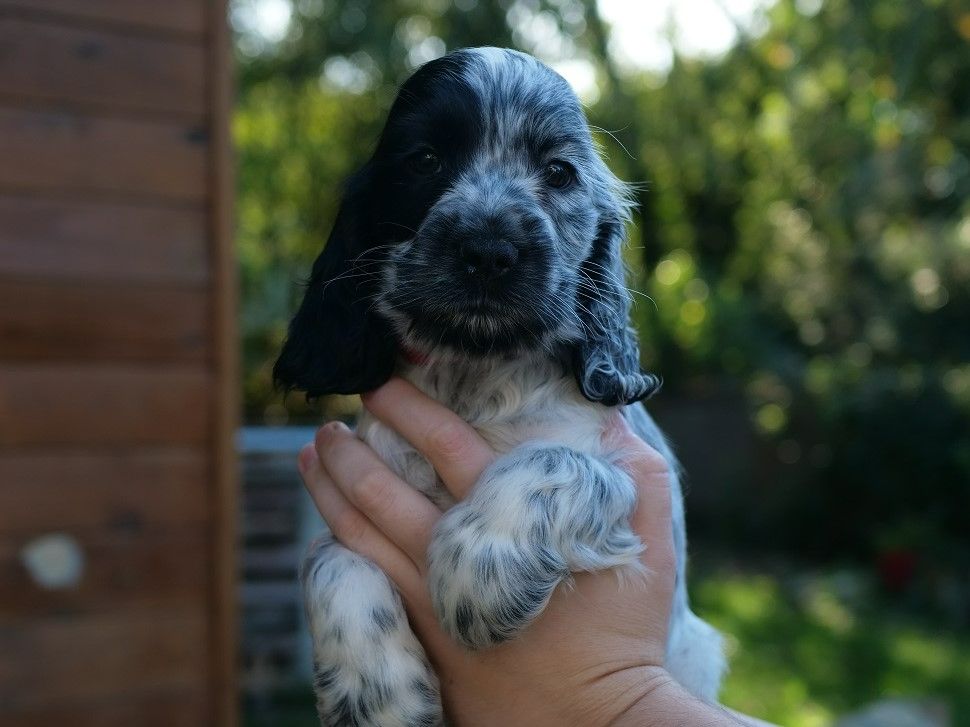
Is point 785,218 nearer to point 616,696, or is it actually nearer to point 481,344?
point 481,344

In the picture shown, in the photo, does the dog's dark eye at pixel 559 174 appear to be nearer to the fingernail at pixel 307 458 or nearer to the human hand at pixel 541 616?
the human hand at pixel 541 616

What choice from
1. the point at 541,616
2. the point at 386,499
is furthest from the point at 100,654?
the point at 541,616

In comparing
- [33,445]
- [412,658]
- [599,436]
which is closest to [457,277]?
[599,436]

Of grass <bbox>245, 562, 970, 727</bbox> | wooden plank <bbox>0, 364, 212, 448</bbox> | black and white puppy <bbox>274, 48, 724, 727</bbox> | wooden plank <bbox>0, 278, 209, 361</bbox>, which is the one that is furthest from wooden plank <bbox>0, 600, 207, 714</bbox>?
black and white puppy <bbox>274, 48, 724, 727</bbox>

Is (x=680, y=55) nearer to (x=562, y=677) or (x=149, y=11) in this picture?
(x=149, y=11)

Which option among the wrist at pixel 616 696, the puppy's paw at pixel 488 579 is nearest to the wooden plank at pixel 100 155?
the puppy's paw at pixel 488 579

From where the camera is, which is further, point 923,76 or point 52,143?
point 923,76
